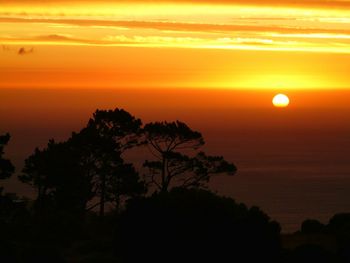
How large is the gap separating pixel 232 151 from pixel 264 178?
Answer: 162 ft

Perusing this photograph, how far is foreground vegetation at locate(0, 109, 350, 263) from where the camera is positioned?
104 ft

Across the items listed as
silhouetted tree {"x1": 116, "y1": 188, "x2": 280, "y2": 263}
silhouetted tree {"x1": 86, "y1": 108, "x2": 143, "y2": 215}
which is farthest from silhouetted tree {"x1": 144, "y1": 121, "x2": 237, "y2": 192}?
silhouetted tree {"x1": 116, "y1": 188, "x2": 280, "y2": 263}

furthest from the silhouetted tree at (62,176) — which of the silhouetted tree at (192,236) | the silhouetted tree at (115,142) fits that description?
the silhouetted tree at (192,236)

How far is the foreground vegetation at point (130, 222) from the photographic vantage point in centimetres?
3166

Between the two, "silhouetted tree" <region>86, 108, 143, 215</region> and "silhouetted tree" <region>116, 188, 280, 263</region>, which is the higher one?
"silhouetted tree" <region>86, 108, 143, 215</region>

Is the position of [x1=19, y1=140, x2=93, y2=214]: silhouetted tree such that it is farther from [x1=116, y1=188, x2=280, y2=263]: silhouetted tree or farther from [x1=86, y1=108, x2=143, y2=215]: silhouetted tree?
[x1=116, y1=188, x2=280, y2=263]: silhouetted tree

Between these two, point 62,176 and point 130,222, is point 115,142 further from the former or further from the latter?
point 130,222

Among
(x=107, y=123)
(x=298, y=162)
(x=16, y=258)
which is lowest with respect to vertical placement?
(x=16, y=258)

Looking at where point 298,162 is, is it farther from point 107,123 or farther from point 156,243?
point 156,243

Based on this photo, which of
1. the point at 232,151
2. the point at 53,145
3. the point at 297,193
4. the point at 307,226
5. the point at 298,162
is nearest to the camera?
the point at 307,226

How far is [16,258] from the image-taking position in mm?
29859

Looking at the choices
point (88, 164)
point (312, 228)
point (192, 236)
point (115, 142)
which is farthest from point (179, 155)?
point (192, 236)

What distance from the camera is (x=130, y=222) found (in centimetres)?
3228

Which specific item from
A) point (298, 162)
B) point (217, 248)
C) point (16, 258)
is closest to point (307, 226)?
point (217, 248)
